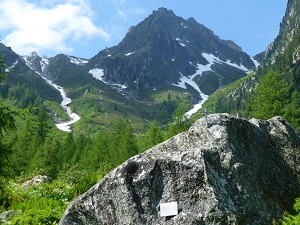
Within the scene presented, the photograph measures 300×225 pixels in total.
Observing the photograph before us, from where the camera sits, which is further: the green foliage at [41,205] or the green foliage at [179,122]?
the green foliage at [179,122]

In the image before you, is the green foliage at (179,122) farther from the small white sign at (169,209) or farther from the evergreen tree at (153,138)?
the small white sign at (169,209)

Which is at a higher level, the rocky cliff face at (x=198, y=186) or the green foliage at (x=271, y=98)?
the green foliage at (x=271, y=98)

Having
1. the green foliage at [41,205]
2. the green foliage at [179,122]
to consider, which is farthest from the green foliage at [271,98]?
the green foliage at [41,205]

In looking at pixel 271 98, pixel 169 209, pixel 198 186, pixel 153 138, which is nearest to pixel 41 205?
pixel 169 209

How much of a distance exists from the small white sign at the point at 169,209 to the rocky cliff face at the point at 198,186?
11 centimetres

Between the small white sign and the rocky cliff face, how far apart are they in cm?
11

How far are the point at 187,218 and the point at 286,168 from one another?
468 cm

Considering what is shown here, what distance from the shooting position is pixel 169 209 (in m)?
9.23

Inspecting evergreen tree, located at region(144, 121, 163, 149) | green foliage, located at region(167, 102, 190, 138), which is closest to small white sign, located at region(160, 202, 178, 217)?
green foliage, located at region(167, 102, 190, 138)

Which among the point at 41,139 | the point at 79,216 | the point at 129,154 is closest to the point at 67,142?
the point at 41,139

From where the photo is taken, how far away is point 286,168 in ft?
38.7

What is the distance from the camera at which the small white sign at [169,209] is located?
919 centimetres

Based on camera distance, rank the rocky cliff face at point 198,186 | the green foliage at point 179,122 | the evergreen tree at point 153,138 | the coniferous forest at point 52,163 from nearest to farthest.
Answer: the rocky cliff face at point 198,186
the coniferous forest at point 52,163
the green foliage at point 179,122
the evergreen tree at point 153,138

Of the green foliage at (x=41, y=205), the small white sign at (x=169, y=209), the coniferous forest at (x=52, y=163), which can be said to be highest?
the coniferous forest at (x=52, y=163)
